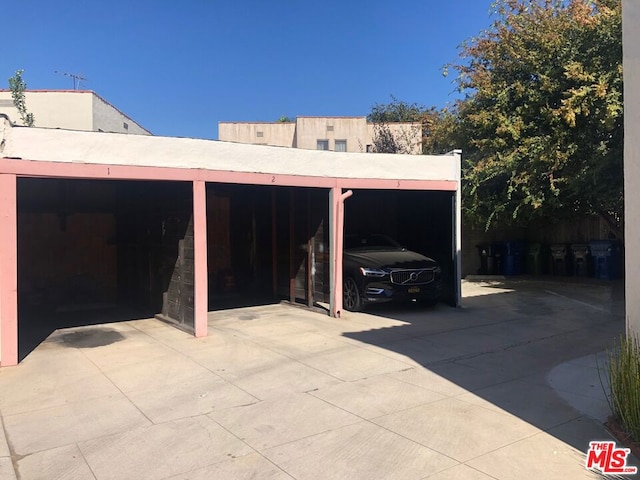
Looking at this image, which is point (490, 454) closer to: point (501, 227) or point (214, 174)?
point (214, 174)

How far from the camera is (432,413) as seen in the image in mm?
4926

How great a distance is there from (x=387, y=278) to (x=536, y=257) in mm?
8795

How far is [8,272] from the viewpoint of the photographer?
6.72 meters

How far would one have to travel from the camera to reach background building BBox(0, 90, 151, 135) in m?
20.6

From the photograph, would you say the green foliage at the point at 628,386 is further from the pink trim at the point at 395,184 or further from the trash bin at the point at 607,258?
the trash bin at the point at 607,258

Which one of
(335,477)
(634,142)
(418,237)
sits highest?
(634,142)

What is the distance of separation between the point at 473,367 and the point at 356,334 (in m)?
2.41

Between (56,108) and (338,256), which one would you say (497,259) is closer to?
(338,256)

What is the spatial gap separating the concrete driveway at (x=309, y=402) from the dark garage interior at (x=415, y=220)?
230 cm

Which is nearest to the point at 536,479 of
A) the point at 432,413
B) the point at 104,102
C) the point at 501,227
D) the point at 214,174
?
the point at 432,413

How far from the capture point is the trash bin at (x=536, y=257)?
1684cm

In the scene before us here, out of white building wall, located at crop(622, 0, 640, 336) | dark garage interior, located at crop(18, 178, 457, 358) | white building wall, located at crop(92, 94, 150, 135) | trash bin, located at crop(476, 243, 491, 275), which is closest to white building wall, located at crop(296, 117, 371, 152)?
white building wall, located at crop(92, 94, 150, 135)

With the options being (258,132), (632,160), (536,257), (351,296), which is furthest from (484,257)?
(258,132)

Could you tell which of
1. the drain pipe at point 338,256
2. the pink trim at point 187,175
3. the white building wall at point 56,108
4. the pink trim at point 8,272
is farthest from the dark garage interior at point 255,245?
the white building wall at point 56,108
